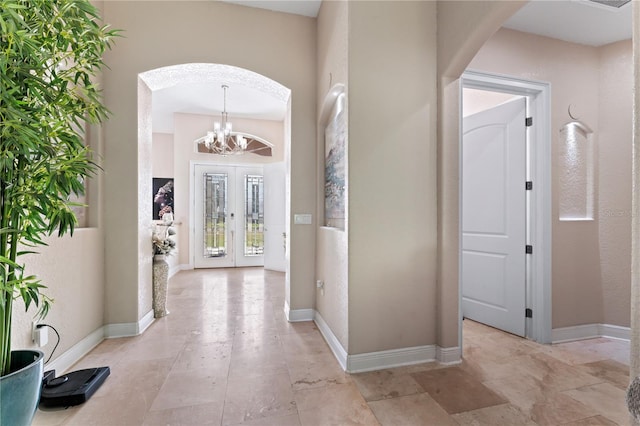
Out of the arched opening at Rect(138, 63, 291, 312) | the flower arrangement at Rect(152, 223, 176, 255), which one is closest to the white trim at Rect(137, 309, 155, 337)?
the flower arrangement at Rect(152, 223, 176, 255)

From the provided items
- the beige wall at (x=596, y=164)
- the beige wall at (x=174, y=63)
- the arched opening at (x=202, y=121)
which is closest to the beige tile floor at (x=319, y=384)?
the beige wall at (x=596, y=164)

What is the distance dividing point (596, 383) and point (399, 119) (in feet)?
7.98

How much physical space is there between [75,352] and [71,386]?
60 cm

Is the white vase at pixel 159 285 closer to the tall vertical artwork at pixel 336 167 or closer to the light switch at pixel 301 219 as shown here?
the light switch at pixel 301 219

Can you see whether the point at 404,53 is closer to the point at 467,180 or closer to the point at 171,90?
the point at 467,180

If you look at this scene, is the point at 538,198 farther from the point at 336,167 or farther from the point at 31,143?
the point at 31,143

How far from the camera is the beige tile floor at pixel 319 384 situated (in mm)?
1713

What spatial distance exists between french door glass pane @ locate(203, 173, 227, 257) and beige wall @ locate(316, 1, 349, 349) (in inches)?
153

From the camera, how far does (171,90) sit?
505 centimetres

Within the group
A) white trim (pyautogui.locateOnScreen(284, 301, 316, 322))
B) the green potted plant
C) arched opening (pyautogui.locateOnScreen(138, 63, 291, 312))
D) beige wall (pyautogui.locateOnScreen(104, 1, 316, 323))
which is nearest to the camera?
the green potted plant

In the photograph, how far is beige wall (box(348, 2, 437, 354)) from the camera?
2238 millimetres

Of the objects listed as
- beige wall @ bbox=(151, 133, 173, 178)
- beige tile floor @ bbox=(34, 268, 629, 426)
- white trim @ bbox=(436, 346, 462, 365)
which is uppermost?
beige wall @ bbox=(151, 133, 173, 178)

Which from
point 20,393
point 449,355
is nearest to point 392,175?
point 449,355

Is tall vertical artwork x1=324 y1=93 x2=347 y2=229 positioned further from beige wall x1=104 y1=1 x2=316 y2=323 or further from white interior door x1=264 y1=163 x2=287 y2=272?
white interior door x1=264 y1=163 x2=287 y2=272
